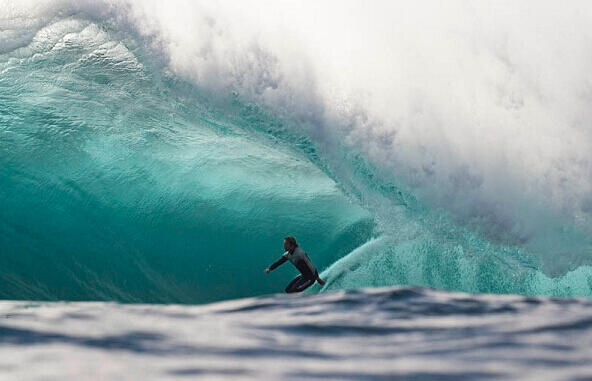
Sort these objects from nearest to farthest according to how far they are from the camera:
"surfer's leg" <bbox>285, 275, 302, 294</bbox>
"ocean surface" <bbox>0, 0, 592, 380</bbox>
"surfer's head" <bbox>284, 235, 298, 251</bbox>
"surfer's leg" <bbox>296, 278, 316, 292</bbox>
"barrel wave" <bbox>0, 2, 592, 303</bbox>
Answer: "surfer's head" <bbox>284, 235, 298, 251</bbox> → "surfer's leg" <bbox>296, 278, 316, 292</bbox> → "surfer's leg" <bbox>285, 275, 302, 294</bbox> → "barrel wave" <bbox>0, 2, 592, 303</bbox> → "ocean surface" <bbox>0, 0, 592, 380</bbox>

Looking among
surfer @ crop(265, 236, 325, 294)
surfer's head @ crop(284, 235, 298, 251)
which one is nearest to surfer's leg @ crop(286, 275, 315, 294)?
surfer @ crop(265, 236, 325, 294)

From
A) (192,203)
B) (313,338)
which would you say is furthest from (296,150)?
(313,338)

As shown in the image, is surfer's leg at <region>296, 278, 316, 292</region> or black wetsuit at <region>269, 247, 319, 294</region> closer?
black wetsuit at <region>269, 247, 319, 294</region>

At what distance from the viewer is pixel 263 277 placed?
24.1 feet

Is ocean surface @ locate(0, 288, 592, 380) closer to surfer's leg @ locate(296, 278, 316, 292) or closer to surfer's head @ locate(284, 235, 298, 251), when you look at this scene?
surfer's head @ locate(284, 235, 298, 251)

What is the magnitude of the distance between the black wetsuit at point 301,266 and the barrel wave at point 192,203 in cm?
92

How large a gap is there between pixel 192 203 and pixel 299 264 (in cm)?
186

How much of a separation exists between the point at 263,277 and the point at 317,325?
495cm

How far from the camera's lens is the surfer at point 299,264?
6125 mm

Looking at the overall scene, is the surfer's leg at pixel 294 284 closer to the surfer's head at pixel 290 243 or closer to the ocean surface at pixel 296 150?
the surfer's head at pixel 290 243

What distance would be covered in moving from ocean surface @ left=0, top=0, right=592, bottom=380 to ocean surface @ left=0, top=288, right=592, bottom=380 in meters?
3.57

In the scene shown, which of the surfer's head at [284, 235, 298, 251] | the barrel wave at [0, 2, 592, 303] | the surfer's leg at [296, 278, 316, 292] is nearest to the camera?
the surfer's head at [284, 235, 298, 251]

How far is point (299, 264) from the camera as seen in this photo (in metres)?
6.24

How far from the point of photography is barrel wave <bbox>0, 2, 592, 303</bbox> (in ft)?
23.0
